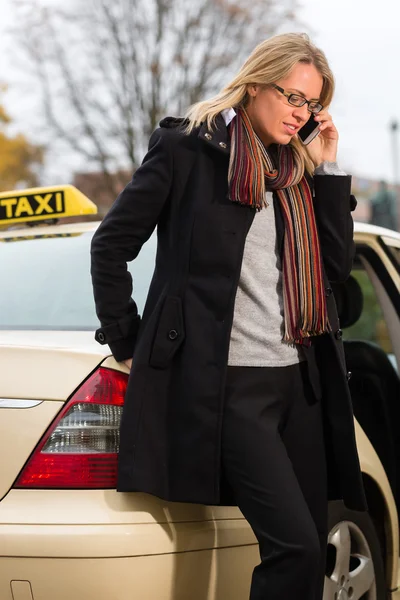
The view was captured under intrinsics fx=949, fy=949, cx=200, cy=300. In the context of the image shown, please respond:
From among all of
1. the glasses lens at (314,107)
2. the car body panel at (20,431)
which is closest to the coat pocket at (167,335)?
the car body panel at (20,431)

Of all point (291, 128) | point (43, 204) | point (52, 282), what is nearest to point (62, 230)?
point (43, 204)

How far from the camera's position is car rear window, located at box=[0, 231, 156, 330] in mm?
2863

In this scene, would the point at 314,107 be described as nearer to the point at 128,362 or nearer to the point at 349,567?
the point at 128,362

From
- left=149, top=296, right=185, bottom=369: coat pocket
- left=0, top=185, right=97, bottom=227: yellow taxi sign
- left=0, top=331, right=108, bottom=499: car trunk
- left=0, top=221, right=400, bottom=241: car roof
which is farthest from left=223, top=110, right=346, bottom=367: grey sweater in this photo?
left=0, top=185, right=97, bottom=227: yellow taxi sign

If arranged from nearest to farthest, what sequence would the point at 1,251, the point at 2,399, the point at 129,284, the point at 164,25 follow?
1. the point at 2,399
2. the point at 129,284
3. the point at 1,251
4. the point at 164,25

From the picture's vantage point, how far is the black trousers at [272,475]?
2.20m

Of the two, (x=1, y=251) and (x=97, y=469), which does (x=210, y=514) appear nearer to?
(x=97, y=469)

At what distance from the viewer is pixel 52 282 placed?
3.09 m

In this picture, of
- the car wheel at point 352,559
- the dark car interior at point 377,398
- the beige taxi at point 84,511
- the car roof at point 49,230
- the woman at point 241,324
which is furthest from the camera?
the dark car interior at point 377,398

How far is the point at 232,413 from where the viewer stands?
229 cm

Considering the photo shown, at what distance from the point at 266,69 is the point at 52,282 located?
106 cm

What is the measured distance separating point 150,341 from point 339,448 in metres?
0.63

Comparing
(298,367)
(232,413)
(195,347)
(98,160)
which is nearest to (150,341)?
(195,347)

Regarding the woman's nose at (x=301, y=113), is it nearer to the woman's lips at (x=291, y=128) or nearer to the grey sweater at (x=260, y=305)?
the woman's lips at (x=291, y=128)
